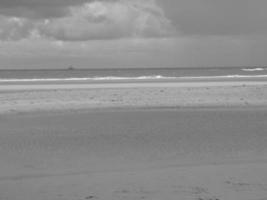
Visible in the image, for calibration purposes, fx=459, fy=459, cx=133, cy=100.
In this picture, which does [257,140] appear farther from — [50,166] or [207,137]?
[50,166]

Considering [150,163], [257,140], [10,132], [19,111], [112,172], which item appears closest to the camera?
[112,172]

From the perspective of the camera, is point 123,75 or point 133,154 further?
point 123,75

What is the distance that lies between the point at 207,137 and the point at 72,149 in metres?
3.18

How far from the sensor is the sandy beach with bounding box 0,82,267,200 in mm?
6215

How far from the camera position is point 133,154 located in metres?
8.75

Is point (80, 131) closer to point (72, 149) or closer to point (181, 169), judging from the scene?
point (72, 149)

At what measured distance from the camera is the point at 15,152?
892 cm

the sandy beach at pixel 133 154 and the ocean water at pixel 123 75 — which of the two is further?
the ocean water at pixel 123 75

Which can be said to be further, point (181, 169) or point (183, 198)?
point (181, 169)

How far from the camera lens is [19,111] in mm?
16094

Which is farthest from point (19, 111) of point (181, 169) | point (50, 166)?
point (181, 169)

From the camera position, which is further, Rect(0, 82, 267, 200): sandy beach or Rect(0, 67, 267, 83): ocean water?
Rect(0, 67, 267, 83): ocean water

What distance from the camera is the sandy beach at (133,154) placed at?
20.4 ft

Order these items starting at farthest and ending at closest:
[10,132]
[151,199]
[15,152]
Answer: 1. [10,132]
2. [15,152]
3. [151,199]
